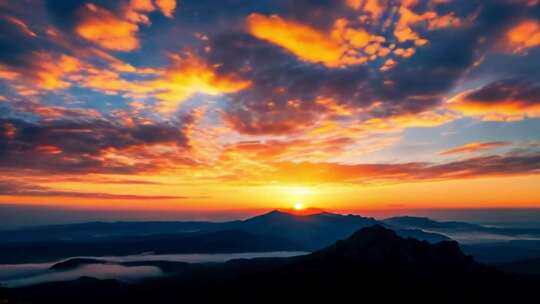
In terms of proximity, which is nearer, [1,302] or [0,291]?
[1,302]

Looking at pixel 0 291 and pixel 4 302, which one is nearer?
pixel 4 302

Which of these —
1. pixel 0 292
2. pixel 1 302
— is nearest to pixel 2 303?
pixel 1 302

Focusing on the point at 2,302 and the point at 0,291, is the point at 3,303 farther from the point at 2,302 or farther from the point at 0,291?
the point at 0,291

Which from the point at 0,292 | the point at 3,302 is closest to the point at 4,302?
the point at 3,302

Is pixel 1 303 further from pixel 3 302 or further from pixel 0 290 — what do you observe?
pixel 0 290

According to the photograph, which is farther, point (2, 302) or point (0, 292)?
point (0, 292)

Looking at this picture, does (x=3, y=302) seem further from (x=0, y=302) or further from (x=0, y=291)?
(x=0, y=291)
